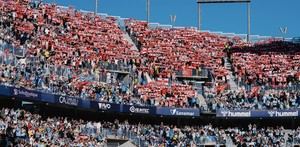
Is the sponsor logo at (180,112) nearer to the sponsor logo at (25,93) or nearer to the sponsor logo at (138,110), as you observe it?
the sponsor logo at (138,110)

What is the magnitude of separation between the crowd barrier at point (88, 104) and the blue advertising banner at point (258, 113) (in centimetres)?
204

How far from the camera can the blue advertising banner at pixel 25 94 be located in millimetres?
40034

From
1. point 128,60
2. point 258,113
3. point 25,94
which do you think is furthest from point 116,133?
point 258,113

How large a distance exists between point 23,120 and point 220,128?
56.4 ft

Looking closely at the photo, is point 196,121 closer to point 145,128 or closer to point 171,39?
point 145,128

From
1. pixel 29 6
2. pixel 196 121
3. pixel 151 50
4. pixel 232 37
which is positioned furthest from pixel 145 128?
pixel 232 37

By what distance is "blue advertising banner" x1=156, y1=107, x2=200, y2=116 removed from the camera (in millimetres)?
48688

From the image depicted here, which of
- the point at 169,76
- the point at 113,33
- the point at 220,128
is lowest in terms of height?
the point at 220,128

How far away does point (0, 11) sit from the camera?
49.2 meters

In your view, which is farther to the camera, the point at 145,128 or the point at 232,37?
the point at 232,37

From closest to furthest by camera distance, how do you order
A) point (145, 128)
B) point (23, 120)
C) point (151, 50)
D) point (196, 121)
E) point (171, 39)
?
point (23, 120) → point (145, 128) → point (196, 121) → point (151, 50) → point (171, 39)

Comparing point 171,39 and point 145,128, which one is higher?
point 171,39

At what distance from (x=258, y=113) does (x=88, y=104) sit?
12987 millimetres

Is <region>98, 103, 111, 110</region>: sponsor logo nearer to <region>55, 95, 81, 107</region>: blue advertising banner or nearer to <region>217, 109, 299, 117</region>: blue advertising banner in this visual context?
<region>55, 95, 81, 107</region>: blue advertising banner
